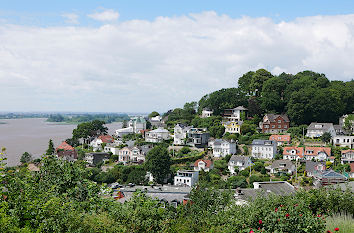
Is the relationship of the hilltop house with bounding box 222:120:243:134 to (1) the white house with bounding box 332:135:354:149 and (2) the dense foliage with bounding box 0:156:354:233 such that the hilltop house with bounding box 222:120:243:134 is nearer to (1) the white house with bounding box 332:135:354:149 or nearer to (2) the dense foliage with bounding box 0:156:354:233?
(1) the white house with bounding box 332:135:354:149

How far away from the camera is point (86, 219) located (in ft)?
24.4

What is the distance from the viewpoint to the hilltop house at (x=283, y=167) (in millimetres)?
35375

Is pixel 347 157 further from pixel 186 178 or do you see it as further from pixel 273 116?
pixel 186 178

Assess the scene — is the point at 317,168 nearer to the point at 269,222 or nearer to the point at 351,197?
the point at 351,197

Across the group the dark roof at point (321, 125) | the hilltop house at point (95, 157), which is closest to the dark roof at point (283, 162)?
the dark roof at point (321, 125)

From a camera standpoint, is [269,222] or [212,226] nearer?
[269,222]

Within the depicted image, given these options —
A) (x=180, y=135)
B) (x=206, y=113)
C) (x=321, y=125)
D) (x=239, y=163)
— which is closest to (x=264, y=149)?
(x=239, y=163)

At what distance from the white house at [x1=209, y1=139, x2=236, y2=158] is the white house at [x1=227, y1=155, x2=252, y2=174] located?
3407mm

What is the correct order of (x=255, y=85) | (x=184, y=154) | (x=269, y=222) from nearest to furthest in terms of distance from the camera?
1. (x=269, y=222)
2. (x=184, y=154)
3. (x=255, y=85)

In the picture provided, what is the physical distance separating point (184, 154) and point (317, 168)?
1681 cm

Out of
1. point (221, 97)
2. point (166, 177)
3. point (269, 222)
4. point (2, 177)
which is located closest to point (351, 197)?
point (269, 222)

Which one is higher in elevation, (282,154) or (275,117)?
(275,117)

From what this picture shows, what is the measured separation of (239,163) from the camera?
1483 inches

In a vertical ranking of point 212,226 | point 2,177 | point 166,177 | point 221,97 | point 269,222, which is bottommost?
point 166,177
